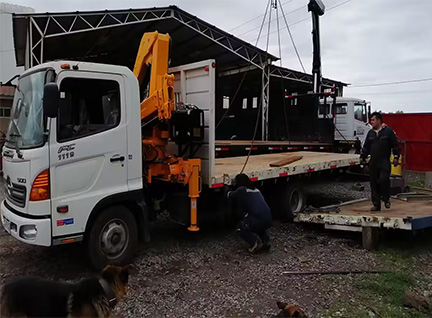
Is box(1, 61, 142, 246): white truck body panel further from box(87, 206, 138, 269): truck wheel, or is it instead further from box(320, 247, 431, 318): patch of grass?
box(320, 247, 431, 318): patch of grass

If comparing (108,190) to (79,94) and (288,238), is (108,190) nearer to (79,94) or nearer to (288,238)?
(79,94)

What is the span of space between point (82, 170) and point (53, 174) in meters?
0.33

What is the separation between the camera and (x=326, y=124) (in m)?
13.6

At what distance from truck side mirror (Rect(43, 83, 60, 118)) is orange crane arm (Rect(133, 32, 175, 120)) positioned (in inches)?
52.1

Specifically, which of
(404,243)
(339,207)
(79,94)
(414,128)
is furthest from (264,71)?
(79,94)

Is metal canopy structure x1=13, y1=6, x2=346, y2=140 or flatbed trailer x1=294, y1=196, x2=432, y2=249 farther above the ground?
metal canopy structure x1=13, y1=6, x2=346, y2=140

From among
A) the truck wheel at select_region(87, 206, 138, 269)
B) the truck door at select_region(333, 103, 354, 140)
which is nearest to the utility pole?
the truck door at select_region(333, 103, 354, 140)

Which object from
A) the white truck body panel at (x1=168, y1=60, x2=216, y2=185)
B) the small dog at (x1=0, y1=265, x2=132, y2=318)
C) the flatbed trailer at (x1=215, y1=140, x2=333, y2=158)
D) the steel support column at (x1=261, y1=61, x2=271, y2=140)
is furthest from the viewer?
the steel support column at (x1=261, y1=61, x2=271, y2=140)

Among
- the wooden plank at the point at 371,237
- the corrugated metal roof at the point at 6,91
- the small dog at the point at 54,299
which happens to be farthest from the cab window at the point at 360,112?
the corrugated metal roof at the point at 6,91

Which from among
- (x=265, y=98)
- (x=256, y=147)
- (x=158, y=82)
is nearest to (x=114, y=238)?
(x=158, y=82)

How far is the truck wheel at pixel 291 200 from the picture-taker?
22.6 ft

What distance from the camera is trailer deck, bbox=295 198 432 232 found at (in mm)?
5191

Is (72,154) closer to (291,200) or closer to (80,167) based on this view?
(80,167)

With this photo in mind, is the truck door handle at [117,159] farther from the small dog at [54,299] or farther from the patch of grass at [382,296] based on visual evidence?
the patch of grass at [382,296]
